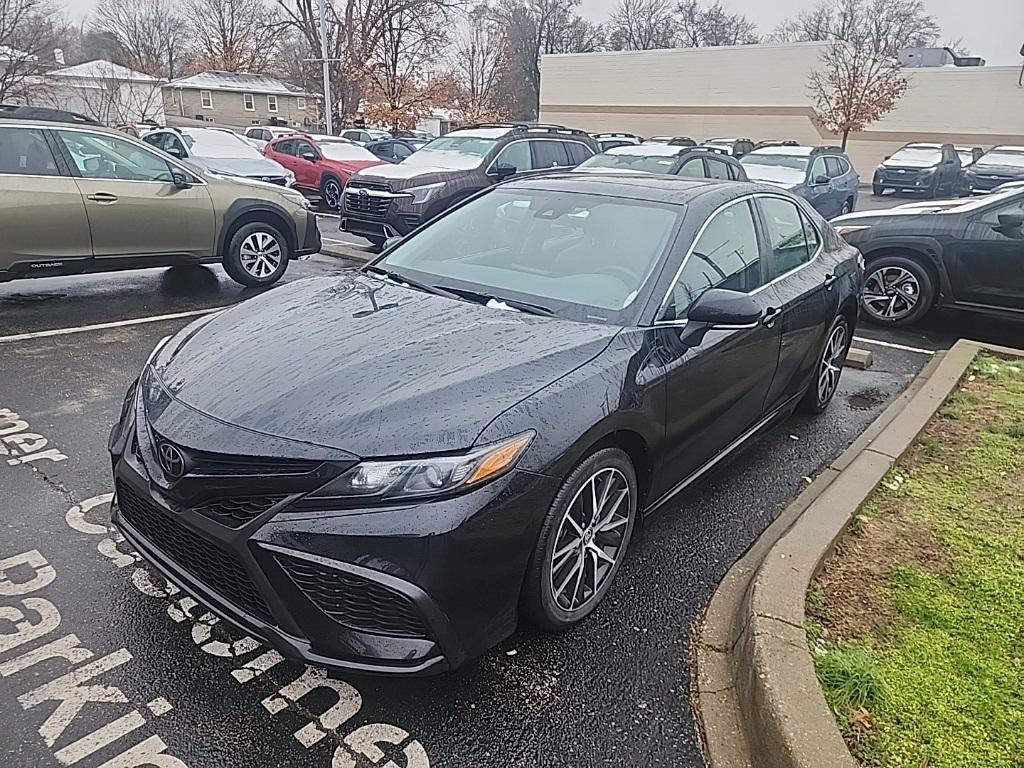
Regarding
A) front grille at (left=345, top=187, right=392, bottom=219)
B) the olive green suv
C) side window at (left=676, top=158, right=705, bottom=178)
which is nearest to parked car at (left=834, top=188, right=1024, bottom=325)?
side window at (left=676, top=158, right=705, bottom=178)

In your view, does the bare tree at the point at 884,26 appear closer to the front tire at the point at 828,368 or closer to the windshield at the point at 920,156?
the windshield at the point at 920,156

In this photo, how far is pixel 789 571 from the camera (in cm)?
300

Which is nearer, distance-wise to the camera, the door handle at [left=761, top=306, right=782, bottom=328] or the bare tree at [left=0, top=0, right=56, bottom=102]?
the door handle at [left=761, top=306, right=782, bottom=328]

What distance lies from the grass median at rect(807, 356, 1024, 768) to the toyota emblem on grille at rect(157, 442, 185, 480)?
216cm

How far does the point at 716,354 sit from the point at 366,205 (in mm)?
8221

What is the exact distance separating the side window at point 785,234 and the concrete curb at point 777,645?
118cm

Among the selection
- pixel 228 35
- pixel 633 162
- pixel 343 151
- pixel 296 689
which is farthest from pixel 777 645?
pixel 228 35

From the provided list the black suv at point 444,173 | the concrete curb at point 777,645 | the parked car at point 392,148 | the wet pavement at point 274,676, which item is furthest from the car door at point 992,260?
the parked car at point 392,148

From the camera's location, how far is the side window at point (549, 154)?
12148 mm

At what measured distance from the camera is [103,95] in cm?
3800

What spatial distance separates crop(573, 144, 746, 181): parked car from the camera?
1193 cm

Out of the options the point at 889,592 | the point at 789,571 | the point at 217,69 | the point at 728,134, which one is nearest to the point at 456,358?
the point at 789,571

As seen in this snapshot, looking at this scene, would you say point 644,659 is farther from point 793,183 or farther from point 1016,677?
point 793,183

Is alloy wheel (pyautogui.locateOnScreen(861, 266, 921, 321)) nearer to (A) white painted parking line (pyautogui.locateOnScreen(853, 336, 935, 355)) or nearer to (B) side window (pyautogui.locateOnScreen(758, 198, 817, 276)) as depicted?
(A) white painted parking line (pyautogui.locateOnScreen(853, 336, 935, 355))
